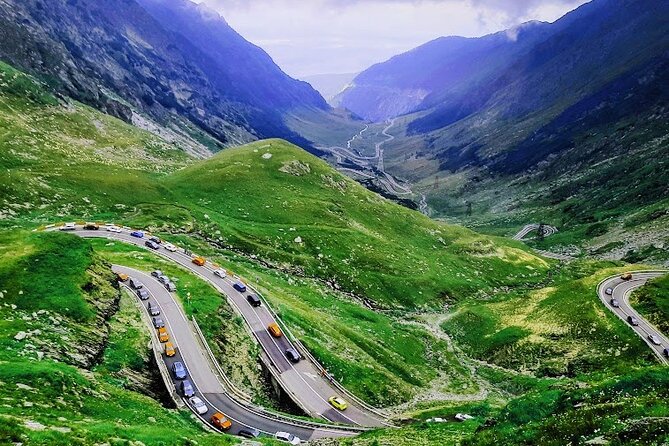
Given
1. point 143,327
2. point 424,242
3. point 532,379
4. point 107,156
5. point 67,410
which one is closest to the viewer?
point 67,410

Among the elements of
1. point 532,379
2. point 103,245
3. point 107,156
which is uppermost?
point 107,156

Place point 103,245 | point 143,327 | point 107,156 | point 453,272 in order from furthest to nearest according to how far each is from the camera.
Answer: point 107,156 < point 453,272 < point 103,245 < point 143,327

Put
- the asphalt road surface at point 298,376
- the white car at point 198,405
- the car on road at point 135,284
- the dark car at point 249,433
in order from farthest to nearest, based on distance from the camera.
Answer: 1. the car on road at point 135,284
2. the asphalt road surface at point 298,376
3. the white car at point 198,405
4. the dark car at point 249,433

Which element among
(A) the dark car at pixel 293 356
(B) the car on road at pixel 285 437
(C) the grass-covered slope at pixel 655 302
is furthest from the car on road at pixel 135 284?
(C) the grass-covered slope at pixel 655 302

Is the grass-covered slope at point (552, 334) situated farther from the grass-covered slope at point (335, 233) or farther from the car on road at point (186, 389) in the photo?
the car on road at point (186, 389)

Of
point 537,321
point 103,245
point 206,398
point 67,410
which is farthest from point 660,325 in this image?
point 103,245

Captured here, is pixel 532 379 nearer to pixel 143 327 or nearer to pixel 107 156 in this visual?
pixel 143 327

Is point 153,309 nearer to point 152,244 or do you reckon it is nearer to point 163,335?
point 163,335
